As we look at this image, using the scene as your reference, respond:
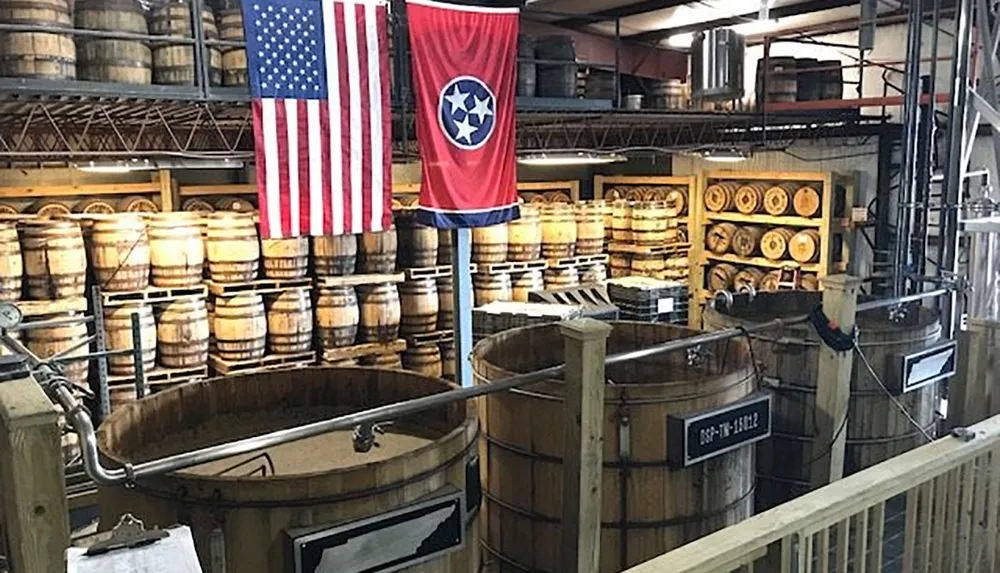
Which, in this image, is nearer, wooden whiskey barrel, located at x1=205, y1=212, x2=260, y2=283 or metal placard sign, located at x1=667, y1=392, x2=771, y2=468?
metal placard sign, located at x1=667, y1=392, x2=771, y2=468

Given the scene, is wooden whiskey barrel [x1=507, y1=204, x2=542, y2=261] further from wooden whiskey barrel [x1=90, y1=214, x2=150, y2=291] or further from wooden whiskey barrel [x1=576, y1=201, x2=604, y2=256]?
wooden whiskey barrel [x1=90, y1=214, x2=150, y2=291]

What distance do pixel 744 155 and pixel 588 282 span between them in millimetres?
2963

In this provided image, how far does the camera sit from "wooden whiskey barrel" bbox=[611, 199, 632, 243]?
12.8 meters

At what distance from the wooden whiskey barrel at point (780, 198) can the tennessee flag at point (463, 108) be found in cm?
674

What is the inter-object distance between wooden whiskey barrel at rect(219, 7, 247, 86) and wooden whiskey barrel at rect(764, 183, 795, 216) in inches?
337

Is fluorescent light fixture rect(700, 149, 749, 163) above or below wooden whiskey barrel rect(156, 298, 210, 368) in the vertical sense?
above

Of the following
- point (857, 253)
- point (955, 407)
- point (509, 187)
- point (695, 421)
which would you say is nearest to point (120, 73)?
point (509, 187)

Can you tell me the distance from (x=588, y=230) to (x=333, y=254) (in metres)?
3.97

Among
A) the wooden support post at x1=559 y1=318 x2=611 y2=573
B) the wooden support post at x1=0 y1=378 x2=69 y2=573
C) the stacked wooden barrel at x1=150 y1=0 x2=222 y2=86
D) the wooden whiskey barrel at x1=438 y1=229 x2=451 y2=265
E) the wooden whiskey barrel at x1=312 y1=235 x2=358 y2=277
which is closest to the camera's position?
the wooden support post at x1=0 y1=378 x2=69 y2=573

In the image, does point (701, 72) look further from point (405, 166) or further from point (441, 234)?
point (405, 166)

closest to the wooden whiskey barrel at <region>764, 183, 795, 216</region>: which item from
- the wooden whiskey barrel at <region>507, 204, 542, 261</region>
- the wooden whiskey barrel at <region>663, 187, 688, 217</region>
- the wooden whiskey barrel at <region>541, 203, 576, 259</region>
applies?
the wooden whiskey barrel at <region>663, 187, 688, 217</region>

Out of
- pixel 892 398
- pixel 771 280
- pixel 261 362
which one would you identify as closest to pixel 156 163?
pixel 261 362

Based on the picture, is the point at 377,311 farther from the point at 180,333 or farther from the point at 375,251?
the point at 180,333

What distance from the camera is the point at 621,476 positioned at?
4453 mm
